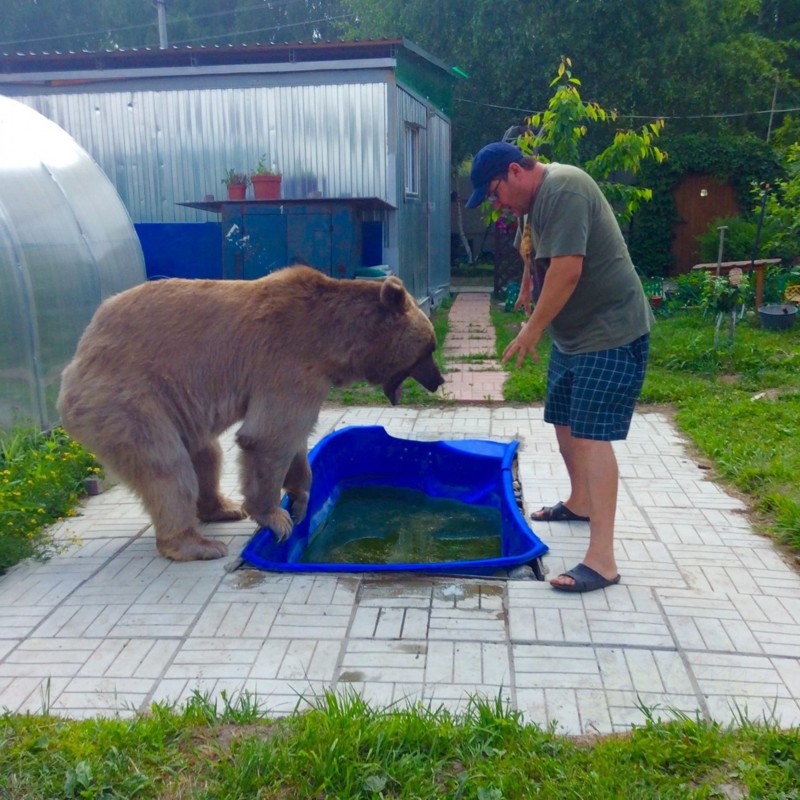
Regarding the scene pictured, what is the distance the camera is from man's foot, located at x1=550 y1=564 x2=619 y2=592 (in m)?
4.12

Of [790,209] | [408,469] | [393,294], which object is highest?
[790,209]

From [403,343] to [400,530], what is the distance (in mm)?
1453

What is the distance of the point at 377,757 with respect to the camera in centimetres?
279

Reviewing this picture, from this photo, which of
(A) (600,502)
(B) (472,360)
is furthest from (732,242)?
(A) (600,502)

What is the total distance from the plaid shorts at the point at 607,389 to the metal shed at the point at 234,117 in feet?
25.9

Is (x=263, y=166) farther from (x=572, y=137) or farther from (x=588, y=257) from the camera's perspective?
(x=588, y=257)

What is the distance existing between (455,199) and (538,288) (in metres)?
22.8

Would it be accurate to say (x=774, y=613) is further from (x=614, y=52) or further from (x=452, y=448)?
(x=614, y=52)

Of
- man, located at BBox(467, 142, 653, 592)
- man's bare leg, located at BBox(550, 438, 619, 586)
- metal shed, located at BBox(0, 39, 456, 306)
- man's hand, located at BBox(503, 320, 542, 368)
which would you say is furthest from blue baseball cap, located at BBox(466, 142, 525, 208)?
metal shed, located at BBox(0, 39, 456, 306)

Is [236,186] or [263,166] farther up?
[263,166]

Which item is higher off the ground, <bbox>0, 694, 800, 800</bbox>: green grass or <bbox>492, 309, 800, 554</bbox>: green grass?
<bbox>0, 694, 800, 800</bbox>: green grass

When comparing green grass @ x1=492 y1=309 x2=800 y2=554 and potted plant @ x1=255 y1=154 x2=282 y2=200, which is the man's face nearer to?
green grass @ x1=492 y1=309 x2=800 y2=554

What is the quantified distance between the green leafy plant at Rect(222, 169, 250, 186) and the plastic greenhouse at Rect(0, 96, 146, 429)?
Result: 3.38 m

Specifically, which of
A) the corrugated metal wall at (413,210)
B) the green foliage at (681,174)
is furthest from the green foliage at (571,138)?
the green foliage at (681,174)
